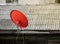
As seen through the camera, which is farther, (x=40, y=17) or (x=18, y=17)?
(x=40, y=17)

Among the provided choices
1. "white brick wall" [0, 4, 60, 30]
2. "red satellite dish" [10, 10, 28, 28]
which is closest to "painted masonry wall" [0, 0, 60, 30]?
"white brick wall" [0, 4, 60, 30]

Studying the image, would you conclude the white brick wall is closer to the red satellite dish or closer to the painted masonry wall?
the painted masonry wall

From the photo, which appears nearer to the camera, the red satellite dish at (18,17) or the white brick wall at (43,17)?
the red satellite dish at (18,17)

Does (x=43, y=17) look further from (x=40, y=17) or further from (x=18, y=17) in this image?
(x=18, y=17)

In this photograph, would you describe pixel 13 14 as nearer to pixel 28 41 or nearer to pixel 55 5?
pixel 28 41

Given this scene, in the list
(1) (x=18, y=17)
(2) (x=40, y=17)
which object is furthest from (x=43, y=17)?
(1) (x=18, y=17)

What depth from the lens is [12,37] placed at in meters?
2.32

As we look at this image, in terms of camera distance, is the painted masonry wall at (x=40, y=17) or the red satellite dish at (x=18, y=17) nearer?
the red satellite dish at (x=18, y=17)

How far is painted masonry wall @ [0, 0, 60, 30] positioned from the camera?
239 cm

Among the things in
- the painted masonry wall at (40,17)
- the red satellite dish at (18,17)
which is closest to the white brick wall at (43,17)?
the painted masonry wall at (40,17)

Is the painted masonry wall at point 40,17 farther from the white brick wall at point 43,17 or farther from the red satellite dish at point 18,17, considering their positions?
the red satellite dish at point 18,17

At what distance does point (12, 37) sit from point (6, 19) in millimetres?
308

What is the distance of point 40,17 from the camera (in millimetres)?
2396

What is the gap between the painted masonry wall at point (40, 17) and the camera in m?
2.39
